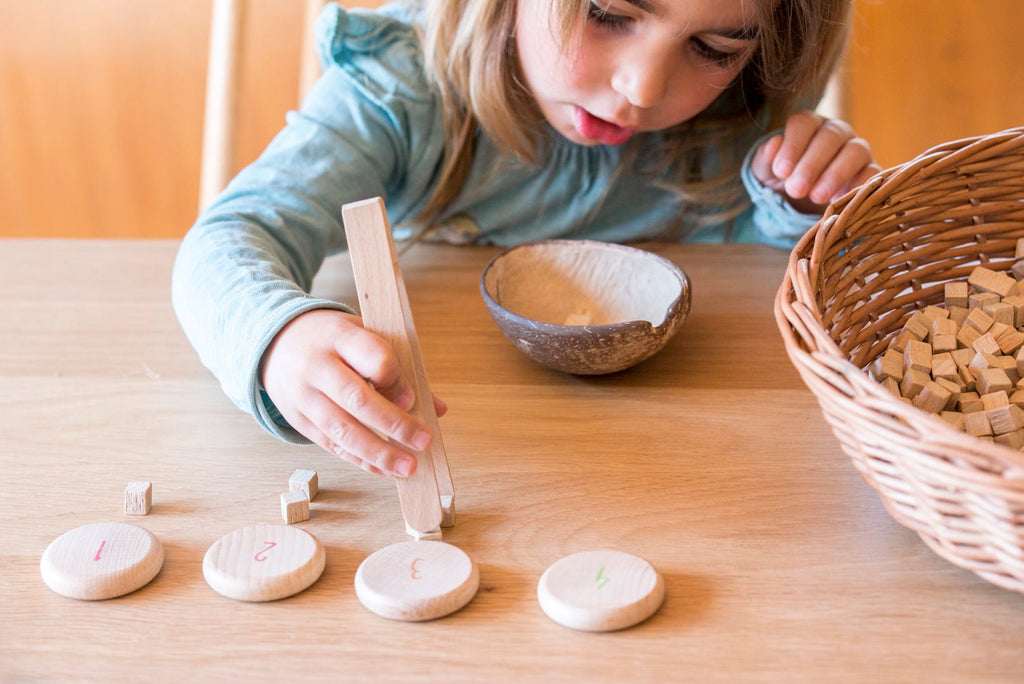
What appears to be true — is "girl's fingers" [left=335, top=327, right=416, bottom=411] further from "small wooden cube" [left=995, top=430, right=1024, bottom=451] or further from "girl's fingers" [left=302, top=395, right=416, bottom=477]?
"small wooden cube" [left=995, top=430, right=1024, bottom=451]

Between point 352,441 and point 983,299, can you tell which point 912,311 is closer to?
point 983,299

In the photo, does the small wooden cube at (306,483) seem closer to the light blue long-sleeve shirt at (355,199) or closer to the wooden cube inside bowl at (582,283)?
the light blue long-sleeve shirt at (355,199)

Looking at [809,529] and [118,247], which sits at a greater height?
[809,529]

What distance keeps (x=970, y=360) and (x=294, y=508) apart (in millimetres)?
419

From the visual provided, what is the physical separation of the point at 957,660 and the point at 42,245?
2.92 feet

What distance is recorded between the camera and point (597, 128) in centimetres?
89

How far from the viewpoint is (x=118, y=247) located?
3.11ft

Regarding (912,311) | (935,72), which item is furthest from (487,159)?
(935,72)

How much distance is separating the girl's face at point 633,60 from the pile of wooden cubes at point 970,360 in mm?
281

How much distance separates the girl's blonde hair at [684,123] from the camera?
0.85m

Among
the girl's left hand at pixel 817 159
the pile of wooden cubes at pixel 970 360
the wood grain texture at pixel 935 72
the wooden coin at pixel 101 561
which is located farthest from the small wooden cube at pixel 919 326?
the wood grain texture at pixel 935 72

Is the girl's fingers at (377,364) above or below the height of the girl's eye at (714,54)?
below

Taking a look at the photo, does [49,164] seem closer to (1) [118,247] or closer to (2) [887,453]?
(1) [118,247]

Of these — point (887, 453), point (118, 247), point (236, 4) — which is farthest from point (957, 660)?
point (236, 4)
